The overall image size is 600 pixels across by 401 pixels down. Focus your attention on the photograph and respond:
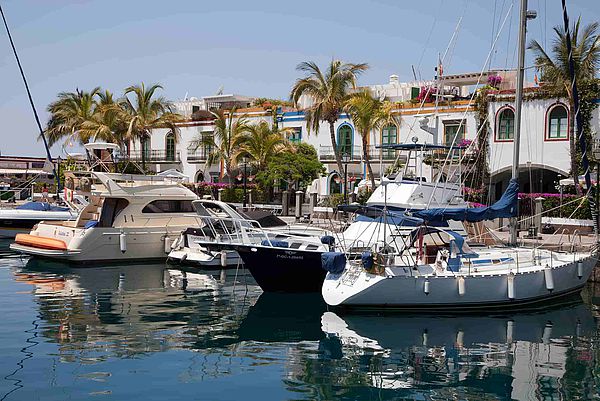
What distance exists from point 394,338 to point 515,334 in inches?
120

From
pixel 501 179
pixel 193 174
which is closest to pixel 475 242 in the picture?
pixel 501 179

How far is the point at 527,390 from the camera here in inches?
517

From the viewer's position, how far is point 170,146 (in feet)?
192

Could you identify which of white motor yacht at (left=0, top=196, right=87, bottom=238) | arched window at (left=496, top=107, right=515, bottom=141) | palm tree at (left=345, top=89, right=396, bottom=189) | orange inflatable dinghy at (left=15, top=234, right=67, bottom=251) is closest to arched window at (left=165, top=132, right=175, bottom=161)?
palm tree at (left=345, top=89, right=396, bottom=189)

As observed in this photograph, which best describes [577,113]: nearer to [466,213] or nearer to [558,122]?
[466,213]

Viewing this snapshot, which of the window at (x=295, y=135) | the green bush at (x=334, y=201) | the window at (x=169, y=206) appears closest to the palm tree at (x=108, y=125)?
the window at (x=295, y=135)

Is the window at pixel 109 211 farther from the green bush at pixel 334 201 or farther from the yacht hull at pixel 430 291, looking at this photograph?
the green bush at pixel 334 201

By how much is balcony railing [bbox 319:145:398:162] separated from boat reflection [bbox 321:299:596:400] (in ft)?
84.4

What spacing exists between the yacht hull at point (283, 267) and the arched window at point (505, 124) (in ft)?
71.2

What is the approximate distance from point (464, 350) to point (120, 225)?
16.2m

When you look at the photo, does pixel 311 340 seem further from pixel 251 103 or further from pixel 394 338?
pixel 251 103

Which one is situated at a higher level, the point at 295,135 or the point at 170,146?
the point at 295,135

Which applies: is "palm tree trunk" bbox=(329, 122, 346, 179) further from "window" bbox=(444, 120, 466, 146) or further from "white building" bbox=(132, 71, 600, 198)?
"window" bbox=(444, 120, 466, 146)

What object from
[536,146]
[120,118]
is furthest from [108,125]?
[536,146]
